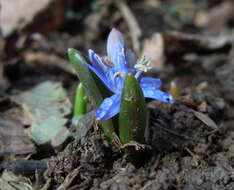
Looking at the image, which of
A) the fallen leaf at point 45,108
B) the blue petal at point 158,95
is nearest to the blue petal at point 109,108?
the blue petal at point 158,95

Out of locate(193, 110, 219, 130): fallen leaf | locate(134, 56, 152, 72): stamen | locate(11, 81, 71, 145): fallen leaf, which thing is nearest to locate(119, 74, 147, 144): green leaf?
locate(134, 56, 152, 72): stamen

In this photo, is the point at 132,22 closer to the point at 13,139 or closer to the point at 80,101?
the point at 80,101

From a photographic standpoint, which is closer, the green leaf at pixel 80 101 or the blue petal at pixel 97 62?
the blue petal at pixel 97 62

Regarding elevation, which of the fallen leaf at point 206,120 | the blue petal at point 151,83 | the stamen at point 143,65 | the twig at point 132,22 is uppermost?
the twig at point 132,22

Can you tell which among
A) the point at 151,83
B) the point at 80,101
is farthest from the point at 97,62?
the point at 80,101

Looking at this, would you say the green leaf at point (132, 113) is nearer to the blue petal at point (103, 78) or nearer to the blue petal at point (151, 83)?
the blue petal at point (103, 78)

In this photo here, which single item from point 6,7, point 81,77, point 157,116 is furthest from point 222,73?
point 6,7

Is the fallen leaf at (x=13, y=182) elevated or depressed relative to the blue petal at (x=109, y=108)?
depressed

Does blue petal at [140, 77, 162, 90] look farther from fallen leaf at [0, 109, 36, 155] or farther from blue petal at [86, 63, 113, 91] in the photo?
fallen leaf at [0, 109, 36, 155]
